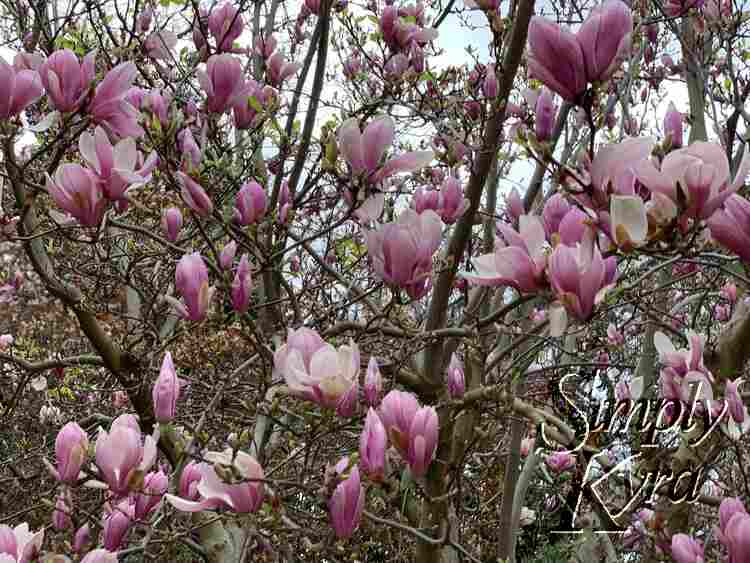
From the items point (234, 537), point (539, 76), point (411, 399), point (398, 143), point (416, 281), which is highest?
point (398, 143)

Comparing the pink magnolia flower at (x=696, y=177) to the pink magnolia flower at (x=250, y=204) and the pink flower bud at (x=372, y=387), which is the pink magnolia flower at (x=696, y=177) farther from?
the pink magnolia flower at (x=250, y=204)

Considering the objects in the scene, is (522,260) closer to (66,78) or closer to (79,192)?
(79,192)

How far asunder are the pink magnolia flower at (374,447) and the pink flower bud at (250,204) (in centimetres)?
71

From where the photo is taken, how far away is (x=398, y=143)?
4664 mm

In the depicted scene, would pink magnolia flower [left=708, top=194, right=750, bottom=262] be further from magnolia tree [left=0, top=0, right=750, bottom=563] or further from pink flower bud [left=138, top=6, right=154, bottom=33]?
pink flower bud [left=138, top=6, right=154, bottom=33]

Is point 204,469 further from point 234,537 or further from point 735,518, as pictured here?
point 234,537

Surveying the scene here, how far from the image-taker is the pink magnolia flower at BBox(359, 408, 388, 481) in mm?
998

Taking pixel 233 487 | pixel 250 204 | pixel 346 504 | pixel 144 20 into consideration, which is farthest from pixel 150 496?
pixel 144 20

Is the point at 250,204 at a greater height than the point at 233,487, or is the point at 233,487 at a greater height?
the point at 250,204

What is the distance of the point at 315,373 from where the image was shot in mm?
1003

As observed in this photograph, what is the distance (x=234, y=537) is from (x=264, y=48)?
1.92 meters

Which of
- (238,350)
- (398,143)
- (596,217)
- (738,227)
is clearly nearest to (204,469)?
(596,217)

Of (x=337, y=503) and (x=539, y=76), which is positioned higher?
(x=539, y=76)

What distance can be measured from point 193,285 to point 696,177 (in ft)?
2.99
